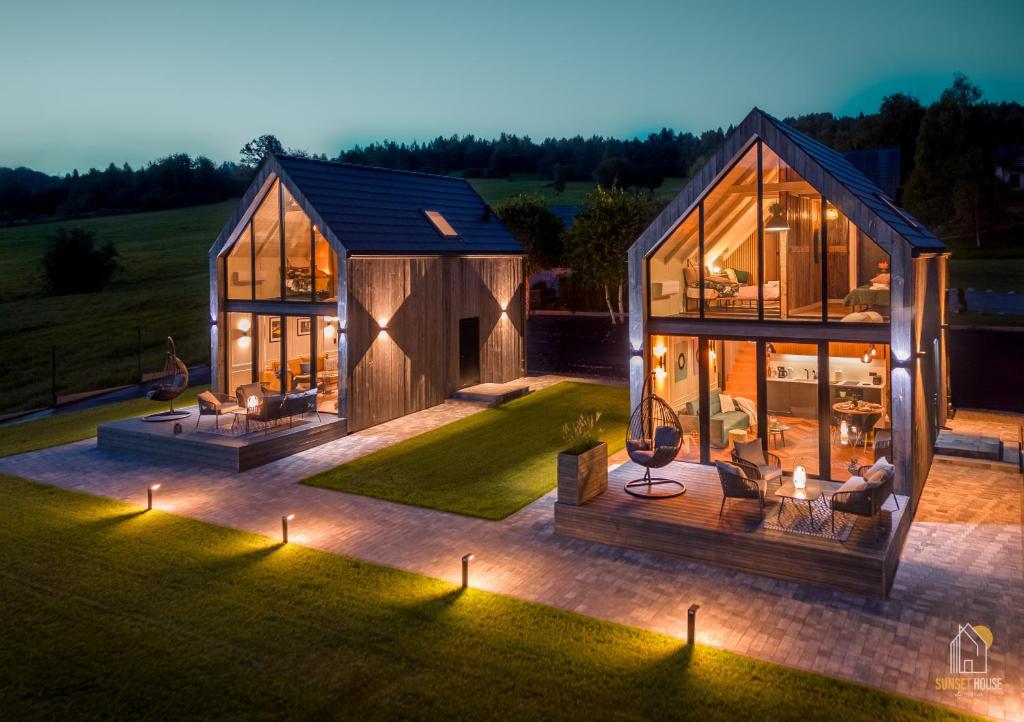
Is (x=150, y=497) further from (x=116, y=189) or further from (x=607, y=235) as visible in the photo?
(x=116, y=189)

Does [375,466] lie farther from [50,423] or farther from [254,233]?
[50,423]

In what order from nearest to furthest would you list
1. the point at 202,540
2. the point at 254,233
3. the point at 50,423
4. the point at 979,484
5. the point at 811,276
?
the point at 202,540 → the point at 811,276 → the point at 979,484 → the point at 254,233 → the point at 50,423

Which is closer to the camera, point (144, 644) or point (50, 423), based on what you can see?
point (144, 644)

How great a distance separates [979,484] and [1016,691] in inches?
268

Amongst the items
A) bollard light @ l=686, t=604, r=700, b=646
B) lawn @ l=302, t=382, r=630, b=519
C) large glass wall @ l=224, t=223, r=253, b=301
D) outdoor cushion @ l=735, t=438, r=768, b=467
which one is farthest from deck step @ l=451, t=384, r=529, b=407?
bollard light @ l=686, t=604, r=700, b=646

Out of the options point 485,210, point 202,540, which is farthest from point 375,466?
point 485,210

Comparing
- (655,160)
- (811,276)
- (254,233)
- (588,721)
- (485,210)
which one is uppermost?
(655,160)

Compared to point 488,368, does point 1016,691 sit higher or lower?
lower

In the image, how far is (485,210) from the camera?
2331 cm

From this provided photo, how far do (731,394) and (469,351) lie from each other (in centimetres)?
971

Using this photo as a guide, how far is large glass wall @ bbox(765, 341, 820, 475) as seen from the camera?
11.5 metres

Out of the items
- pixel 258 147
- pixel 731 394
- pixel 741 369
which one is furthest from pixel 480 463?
pixel 258 147

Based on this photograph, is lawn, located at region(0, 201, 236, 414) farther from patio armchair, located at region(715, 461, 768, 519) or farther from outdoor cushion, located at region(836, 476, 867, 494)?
outdoor cushion, located at region(836, 476, 867, 494)

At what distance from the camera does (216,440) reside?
14188mm
